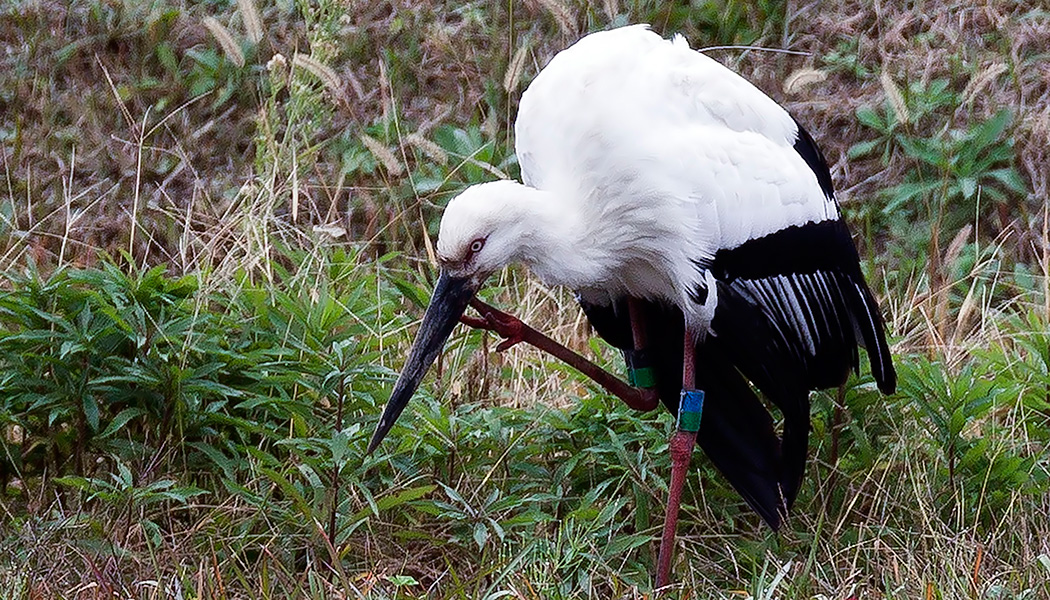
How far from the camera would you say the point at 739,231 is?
4.04 meters

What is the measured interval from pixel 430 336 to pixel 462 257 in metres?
0.26

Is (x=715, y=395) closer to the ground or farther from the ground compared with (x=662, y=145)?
closer to the ground

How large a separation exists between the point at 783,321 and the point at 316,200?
2.58 m

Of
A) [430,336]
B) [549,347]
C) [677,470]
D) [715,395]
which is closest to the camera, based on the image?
[430,336]

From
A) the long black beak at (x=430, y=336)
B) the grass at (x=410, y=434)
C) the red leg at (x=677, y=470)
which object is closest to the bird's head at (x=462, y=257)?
the long black beak at (x=430, y=336)

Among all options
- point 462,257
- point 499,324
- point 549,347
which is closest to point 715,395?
point 549,347

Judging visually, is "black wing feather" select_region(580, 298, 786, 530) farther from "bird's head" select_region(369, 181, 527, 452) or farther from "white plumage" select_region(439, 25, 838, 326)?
"bird's head" select_region(369, 181, 527, 452)

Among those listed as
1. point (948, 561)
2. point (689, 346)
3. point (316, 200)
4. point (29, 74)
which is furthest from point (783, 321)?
point (29, 74)

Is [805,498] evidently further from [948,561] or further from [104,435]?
[104,435]

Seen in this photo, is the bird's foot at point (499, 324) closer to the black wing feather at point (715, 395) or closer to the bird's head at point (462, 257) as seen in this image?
the bird's head at point (462, 257)

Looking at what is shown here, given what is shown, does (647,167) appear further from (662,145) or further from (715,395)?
(715,395)

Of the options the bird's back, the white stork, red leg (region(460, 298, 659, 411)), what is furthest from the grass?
the bird's back

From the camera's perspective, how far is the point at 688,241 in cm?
391

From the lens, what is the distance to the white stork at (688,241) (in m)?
3.87
